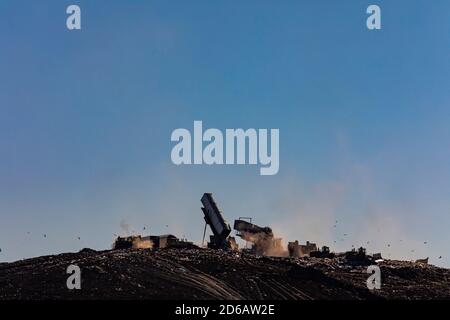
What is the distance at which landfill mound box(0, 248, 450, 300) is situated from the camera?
42281mm

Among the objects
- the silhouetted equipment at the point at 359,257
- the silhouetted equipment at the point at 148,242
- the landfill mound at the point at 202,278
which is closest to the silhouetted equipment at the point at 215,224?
the silhouetted equipment at the point at 148,242

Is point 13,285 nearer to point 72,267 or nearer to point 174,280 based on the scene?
point 72,267

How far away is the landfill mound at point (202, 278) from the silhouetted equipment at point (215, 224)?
3.77 metres

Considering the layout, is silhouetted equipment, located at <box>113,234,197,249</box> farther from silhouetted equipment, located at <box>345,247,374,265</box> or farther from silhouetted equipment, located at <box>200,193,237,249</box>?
silhouetted equipment, located at <box>345,247,374,265</box>

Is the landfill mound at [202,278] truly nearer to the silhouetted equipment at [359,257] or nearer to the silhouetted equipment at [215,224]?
the silhouetted equipment at [359,257]

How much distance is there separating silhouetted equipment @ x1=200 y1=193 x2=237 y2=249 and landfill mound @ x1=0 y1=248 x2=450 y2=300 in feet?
12.4

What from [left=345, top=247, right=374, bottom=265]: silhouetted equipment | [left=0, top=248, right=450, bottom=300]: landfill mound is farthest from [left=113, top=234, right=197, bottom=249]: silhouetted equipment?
[left=345, top=247, right=374, bottom=265]: silhouetted equipment

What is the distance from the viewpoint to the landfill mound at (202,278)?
139 feet

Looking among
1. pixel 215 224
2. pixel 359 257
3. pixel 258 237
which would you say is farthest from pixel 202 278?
pixel 258 237

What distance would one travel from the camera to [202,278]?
145 feet

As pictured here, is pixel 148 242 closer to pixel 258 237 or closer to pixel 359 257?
pixel 258 237
